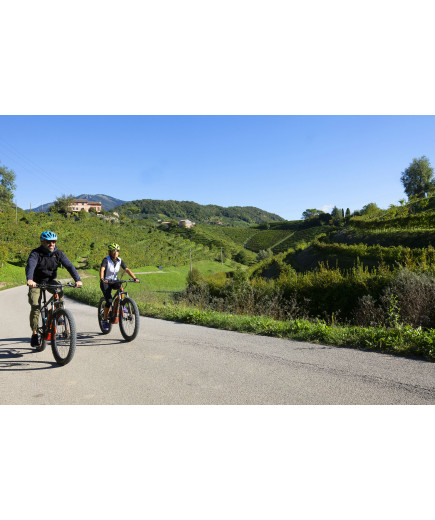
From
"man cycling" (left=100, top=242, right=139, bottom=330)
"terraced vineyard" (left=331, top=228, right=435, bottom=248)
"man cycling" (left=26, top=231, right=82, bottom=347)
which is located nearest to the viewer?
"man cycling" (left=26, top=231, right=82, bottom=347)

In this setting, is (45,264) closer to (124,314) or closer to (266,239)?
(124,314)

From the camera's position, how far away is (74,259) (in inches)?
2290

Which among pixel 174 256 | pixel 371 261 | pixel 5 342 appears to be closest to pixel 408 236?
pixel 371 261

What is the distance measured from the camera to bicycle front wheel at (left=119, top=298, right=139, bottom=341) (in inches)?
294

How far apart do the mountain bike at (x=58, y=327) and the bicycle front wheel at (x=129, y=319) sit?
1.53m

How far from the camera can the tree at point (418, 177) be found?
71750 millimetres

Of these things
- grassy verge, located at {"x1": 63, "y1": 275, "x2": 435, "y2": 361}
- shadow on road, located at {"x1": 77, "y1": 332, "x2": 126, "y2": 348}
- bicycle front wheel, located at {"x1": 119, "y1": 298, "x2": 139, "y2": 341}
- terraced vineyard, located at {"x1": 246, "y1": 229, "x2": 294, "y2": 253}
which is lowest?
shadow on road, located at {"x1": 77, "y1": 332, "x2": 126, "y2": 348}

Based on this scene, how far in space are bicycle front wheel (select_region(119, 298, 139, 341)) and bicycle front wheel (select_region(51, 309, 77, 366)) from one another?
172 centimetres

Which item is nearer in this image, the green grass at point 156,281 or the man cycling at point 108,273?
the man cycling at point 108,273

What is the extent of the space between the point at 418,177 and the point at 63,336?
265 feet

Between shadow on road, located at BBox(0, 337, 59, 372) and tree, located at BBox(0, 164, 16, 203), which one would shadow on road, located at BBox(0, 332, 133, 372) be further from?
tree, located at BBox(0, 164, 16, 203)

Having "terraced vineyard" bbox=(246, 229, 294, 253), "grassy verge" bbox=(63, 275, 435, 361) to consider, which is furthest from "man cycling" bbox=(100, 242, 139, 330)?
"terraced vineyard" bbox=(246, 229, 294, 253)

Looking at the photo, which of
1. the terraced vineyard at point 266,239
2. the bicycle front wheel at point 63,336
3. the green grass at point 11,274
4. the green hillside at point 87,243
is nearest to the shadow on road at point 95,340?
the bicycle front wheel at point 63,336

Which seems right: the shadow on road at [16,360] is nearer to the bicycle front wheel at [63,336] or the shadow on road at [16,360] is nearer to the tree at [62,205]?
the bicycle front wheel at [63,336]
